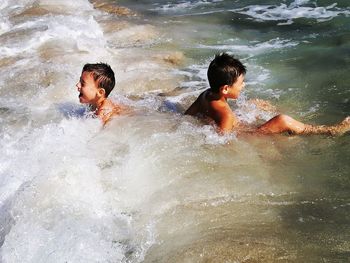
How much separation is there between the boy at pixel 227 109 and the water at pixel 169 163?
11 centimetres

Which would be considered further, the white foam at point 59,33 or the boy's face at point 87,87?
the white foam at point 59,33

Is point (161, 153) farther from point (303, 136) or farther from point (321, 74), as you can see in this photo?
point (321, 74)

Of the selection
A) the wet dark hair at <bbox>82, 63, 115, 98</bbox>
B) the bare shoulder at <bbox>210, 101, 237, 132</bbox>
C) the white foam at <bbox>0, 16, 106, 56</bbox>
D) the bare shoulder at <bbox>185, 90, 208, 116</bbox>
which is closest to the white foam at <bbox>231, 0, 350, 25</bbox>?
the white foam at <bbox>0, 16, 106, 56</bbox>

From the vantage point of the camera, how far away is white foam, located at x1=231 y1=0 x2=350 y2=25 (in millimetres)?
9133

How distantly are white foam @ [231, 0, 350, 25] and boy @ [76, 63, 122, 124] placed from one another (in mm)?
5119

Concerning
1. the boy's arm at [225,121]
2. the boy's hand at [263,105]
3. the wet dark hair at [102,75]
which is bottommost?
the boy's hand at [263,105]

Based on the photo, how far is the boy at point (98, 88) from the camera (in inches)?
198

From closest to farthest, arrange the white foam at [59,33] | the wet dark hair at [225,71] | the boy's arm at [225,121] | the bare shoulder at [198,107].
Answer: the wet dark hair at [225,71], the boy's arm at [225,121], the bare shoulder at [198,107], the white foam at [59,33]

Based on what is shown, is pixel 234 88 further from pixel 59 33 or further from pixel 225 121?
pixel 59 33

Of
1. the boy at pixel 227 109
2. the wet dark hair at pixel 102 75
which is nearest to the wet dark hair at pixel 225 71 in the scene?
the boy at pixel 227 109

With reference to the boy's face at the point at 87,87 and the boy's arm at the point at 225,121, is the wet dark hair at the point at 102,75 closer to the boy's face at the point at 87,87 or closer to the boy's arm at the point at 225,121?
the boy's face at the point at 87,87

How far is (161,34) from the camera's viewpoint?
8891mm

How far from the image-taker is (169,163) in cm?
420

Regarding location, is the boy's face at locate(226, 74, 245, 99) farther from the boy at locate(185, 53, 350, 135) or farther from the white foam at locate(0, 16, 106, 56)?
the white foam at locate(0, 16, 106, 56)
